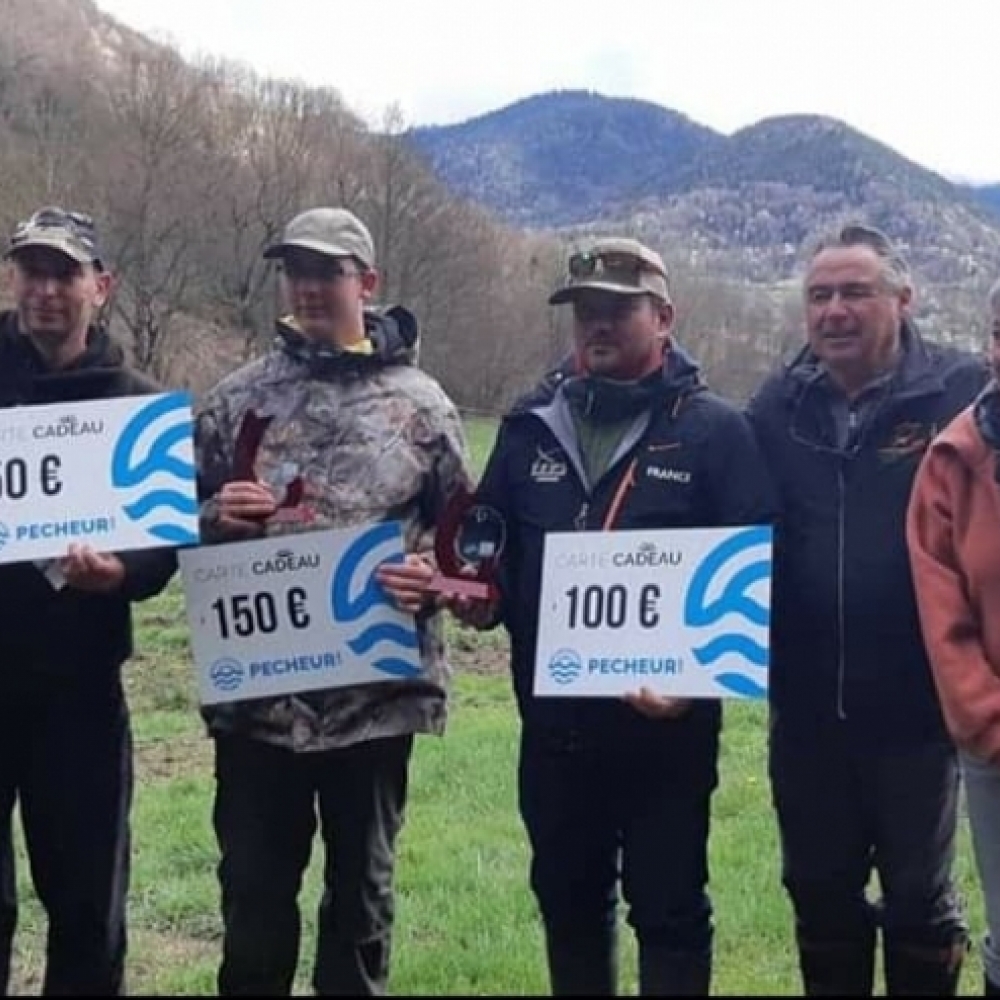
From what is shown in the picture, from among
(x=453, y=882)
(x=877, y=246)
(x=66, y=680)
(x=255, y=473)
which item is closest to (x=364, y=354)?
(x=255, y=473)

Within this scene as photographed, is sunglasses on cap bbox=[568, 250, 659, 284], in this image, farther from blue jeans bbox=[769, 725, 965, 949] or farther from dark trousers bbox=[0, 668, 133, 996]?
dark trousers bbox=[0, 668, 133, 996]

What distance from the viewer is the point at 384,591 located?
4.63m

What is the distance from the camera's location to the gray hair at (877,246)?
4668mm

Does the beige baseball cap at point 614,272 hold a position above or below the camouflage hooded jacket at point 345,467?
above

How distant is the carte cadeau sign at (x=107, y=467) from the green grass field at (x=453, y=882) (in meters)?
1.98

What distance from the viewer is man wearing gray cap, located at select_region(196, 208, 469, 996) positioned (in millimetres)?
4645

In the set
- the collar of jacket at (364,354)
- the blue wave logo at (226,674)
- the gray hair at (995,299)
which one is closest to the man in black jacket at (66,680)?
the blue wave logo at (226,674)

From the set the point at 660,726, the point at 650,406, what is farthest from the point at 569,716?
the point at 650,406

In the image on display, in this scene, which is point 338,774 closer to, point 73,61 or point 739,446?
point 739,446

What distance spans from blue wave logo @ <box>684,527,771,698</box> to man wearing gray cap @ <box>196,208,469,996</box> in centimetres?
83

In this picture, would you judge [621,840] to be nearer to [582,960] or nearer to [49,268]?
[582,960]

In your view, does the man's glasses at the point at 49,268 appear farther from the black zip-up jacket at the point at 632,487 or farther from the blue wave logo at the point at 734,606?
the blue wave logo at the point at 734,606

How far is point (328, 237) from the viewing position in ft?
15.4

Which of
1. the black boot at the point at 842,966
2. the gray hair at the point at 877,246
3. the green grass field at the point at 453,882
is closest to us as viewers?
the gray hair at the point at 877,246
